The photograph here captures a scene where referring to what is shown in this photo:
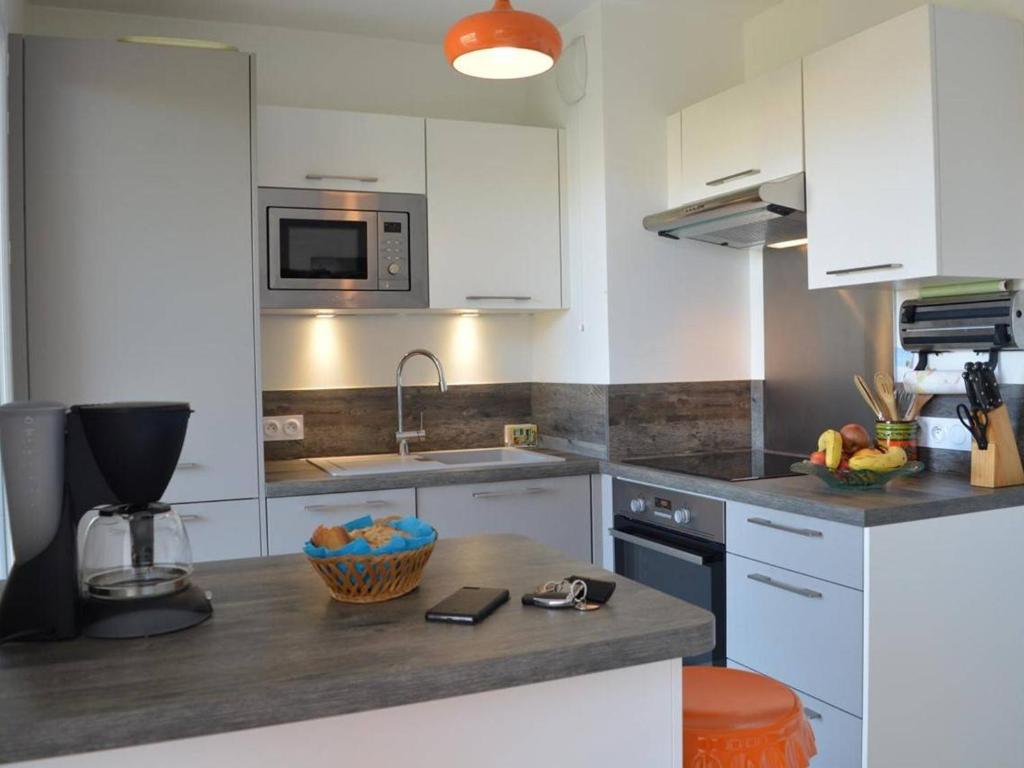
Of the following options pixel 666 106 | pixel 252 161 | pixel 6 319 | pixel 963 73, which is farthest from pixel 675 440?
pixel 6 319

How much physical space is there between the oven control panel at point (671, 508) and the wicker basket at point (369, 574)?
4.81 ft

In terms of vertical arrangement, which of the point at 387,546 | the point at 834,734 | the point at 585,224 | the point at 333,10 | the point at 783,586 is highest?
the point at 333,10

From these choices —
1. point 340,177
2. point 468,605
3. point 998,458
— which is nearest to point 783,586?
point 998,458

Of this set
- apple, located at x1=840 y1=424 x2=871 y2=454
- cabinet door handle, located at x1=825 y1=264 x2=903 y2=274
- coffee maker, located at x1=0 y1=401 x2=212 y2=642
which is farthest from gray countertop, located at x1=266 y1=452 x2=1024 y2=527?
coffee maker, located at x1=0 y1=401 x2=212 y2=642

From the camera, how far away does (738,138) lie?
301cm

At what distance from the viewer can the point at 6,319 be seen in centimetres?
258

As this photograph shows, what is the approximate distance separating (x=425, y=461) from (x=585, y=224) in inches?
43.6

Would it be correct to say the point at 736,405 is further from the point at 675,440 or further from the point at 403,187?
the point at 403,187

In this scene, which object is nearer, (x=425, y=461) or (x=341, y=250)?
(x=341, y=250)

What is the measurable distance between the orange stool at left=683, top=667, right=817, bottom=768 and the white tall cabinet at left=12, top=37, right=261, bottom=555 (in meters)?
1.86

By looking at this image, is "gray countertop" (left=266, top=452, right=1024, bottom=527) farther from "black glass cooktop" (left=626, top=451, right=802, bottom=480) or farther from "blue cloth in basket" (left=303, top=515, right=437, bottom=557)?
"blue cloth in basket" (left=303, top=515, right=437, bottom=557)

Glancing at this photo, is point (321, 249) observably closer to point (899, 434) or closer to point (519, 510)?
point (519, 510)

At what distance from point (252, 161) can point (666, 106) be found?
1.56 m

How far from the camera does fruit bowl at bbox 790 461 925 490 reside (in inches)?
93.4
